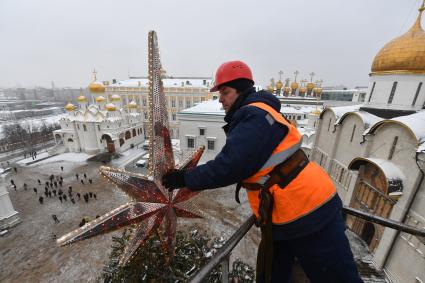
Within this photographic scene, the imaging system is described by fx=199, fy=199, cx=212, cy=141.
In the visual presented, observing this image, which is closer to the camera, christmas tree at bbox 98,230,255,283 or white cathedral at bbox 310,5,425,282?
christmas tree at bbox 98,230,255,283

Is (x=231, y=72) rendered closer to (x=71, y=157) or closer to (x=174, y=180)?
(x=174, y=180)

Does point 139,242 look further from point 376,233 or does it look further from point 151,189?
point 376,233

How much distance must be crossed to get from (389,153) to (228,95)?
10756 millimetres

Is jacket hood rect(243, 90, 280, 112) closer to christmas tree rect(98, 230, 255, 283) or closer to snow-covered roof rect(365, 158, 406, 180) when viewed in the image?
christmas tree rect(98, 230, 255, 283)

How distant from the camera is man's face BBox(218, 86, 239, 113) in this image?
2445mm

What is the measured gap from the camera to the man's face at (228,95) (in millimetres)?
2445

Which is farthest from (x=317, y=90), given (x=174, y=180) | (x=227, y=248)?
(x=227, y=248)

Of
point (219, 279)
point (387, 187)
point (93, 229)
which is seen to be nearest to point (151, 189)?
point (93, 229)

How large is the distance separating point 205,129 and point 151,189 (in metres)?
17.1

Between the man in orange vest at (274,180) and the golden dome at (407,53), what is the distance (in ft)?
47.4

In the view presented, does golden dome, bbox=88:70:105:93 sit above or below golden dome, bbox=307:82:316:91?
below

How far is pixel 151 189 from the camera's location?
3.14 meters

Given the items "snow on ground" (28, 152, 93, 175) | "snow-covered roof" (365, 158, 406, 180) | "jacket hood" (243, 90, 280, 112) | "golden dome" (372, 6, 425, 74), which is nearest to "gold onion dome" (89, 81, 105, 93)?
→ "snow on ground" (28, 152, 93, 175)

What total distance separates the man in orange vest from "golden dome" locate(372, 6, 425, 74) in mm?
14432
